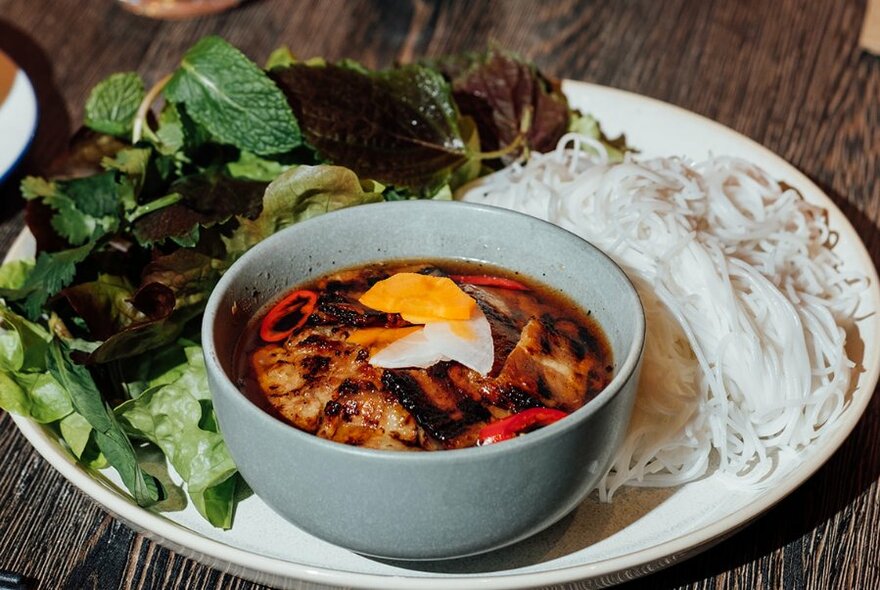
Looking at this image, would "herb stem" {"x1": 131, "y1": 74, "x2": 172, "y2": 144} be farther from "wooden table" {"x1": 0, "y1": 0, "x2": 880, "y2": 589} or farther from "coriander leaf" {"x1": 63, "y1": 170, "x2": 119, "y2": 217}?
"wooden table" {"x1": 0, "y1": 0, "x2": 880, "y2": 589}

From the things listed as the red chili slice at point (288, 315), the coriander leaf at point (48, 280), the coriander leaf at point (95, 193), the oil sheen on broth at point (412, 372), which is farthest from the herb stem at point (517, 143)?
the coriander leaf at point (48, 280)

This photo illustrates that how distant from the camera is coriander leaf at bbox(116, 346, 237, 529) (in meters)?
2.07

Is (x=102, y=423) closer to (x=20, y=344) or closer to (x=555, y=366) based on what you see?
(x=20, y=344)

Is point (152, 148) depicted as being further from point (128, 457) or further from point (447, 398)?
point (447, 398)

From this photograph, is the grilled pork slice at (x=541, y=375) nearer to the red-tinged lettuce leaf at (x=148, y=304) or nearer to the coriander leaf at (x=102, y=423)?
the coriander leaf at (x=102, y=423)

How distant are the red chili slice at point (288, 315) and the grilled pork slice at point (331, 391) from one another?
0.04 metres

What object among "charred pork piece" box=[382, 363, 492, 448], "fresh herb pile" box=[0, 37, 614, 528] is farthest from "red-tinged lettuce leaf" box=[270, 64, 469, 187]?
"charred pork piece" box=[382, 363, 492, 448]

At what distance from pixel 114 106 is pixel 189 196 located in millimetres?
569

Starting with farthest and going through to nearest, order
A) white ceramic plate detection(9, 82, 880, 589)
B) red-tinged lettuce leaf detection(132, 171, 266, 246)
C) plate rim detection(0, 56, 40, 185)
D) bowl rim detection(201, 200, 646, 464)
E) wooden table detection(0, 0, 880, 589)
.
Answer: wooden table detection(0, 0, 880, 589) → plate rim detection(0, 56, 40, 185) → red-tinged lettuce leaf detection(132, 171, 266, 246) → white ceramic plate detection(9, 82, 880, 589) → bowl rim detection(201, 200, 646, 464)

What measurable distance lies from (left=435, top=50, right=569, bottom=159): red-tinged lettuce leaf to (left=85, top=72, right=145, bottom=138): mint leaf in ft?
3.27

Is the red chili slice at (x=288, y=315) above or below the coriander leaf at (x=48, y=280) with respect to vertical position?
above

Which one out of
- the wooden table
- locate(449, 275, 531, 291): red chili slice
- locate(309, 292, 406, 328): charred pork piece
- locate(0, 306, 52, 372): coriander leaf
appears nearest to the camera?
locate(309, 292, 406, 328): charred pork piece

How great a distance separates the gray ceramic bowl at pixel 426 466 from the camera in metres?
1.68

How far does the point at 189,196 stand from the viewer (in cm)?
271
